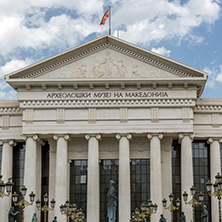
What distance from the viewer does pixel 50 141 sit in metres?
54.7

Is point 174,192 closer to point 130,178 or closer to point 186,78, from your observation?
point 130,178

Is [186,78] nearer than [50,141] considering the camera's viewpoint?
Yes

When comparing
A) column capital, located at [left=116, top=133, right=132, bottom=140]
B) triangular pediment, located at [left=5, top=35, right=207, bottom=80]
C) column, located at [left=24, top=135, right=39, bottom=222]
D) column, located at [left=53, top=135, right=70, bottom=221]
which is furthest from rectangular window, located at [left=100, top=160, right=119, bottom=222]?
triangular pediment, located at [left=5, top=35, right=207, bottom=80]

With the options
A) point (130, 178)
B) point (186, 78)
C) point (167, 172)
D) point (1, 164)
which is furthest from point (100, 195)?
point (186, 78)

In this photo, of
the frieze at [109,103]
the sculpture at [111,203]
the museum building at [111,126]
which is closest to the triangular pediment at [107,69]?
the museum building at [111,126]

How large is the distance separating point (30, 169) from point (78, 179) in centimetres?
593

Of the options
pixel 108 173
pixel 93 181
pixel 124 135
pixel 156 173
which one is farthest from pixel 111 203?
pixel 124 135

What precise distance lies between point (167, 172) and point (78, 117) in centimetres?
1123

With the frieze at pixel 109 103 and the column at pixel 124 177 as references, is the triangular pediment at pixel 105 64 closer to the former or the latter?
the frieze at pixel 109 103

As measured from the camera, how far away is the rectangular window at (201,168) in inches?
2156

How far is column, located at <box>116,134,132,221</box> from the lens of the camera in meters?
50.5

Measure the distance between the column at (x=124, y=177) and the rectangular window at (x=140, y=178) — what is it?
302 centimetres

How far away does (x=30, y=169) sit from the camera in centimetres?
5162

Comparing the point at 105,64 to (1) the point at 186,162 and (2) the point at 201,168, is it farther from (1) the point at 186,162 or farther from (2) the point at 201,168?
(2) the point at 201,168
